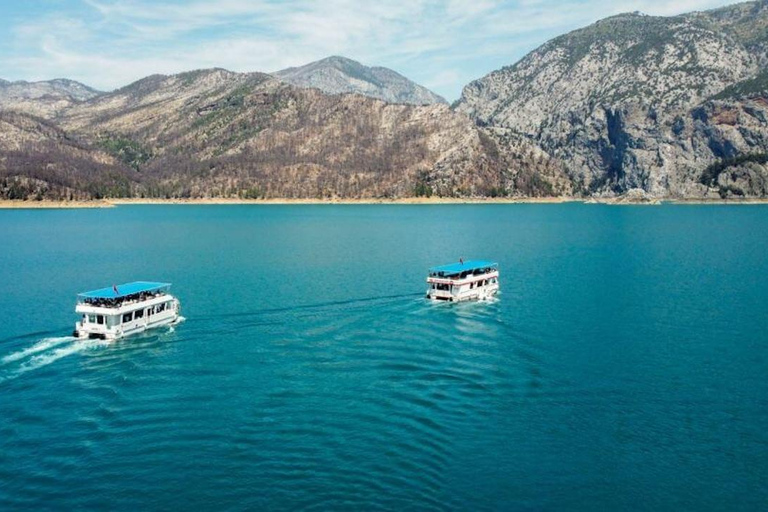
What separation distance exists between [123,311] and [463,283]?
1807 inches

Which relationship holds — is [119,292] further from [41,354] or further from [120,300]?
[41,354]

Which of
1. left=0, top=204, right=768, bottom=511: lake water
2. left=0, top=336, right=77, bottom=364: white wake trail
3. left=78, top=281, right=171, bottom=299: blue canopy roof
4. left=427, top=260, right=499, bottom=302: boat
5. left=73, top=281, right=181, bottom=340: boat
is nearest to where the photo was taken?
left=0, top=204, right=768, bottom=511: lake water

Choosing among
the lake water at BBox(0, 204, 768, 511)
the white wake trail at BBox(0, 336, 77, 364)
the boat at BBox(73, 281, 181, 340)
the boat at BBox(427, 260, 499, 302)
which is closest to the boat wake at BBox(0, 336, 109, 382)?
the white wake trail at BBox(0, 336, 77, 364)

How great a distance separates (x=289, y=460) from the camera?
42000mm

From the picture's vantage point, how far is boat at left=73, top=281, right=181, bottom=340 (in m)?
71.1

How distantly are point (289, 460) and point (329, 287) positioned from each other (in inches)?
2377

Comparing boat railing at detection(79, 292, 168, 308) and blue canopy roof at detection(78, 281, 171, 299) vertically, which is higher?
blue canopy roof at detection(78, 281, 171, 299)

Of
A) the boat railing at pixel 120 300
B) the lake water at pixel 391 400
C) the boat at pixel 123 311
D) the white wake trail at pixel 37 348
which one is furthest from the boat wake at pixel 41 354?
the boat railing at pixel 120 300

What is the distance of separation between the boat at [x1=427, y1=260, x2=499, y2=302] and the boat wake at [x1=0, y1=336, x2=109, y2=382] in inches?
1762

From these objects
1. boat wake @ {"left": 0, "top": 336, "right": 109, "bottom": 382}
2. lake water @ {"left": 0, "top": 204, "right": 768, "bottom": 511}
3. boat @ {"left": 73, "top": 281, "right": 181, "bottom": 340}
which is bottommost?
lake water @ {"left": 0, "top": 204, "right": 768, "bottom": 511}

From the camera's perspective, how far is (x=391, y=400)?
52.9 metres

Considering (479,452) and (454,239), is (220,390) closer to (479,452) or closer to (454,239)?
(479,452)

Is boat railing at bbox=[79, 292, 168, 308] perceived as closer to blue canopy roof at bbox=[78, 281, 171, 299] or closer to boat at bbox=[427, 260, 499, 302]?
blue canopy roof at bbox=[78, 281, 171, 299]

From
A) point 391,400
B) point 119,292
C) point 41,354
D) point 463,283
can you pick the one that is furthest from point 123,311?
point 463,283
